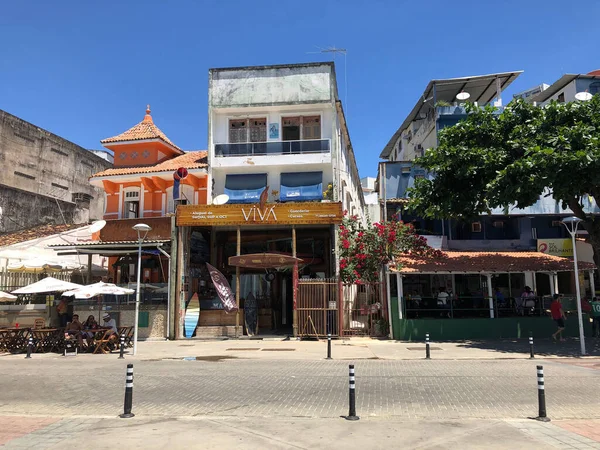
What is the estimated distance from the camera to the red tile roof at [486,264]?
19703 millimetres

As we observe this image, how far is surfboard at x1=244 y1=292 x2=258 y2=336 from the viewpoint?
858 inches

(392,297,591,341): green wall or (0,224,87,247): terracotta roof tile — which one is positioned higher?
(0,224,87,247): terracotta roof tile

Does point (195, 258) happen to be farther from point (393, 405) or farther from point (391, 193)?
point (393, 405)

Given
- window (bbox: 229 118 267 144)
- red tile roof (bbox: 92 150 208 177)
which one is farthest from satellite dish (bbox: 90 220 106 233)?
window (bbox: 229 118 267 144)

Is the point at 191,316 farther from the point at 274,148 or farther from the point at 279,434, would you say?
the point at 279,434

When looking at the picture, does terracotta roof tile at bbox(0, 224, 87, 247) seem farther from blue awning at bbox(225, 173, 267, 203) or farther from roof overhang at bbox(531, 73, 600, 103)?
roof overhang at bbox(531, 73, 600, 103)

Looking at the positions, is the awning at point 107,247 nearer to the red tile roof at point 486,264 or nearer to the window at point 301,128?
the window at point 301,128

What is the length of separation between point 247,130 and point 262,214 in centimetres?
525

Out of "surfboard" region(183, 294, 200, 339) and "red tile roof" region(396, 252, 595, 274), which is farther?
"surfboard" region(183, 294, 200, 339)

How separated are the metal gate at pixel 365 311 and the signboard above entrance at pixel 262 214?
136 inches

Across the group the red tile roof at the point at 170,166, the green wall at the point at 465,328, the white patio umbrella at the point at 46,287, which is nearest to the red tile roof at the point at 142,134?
the red tile roof at the point at 170,166

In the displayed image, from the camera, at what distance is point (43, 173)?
3603cm

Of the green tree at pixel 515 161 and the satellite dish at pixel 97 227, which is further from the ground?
the green tree at pixel 515 161

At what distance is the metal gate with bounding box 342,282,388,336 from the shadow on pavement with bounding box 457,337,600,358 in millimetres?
3673
